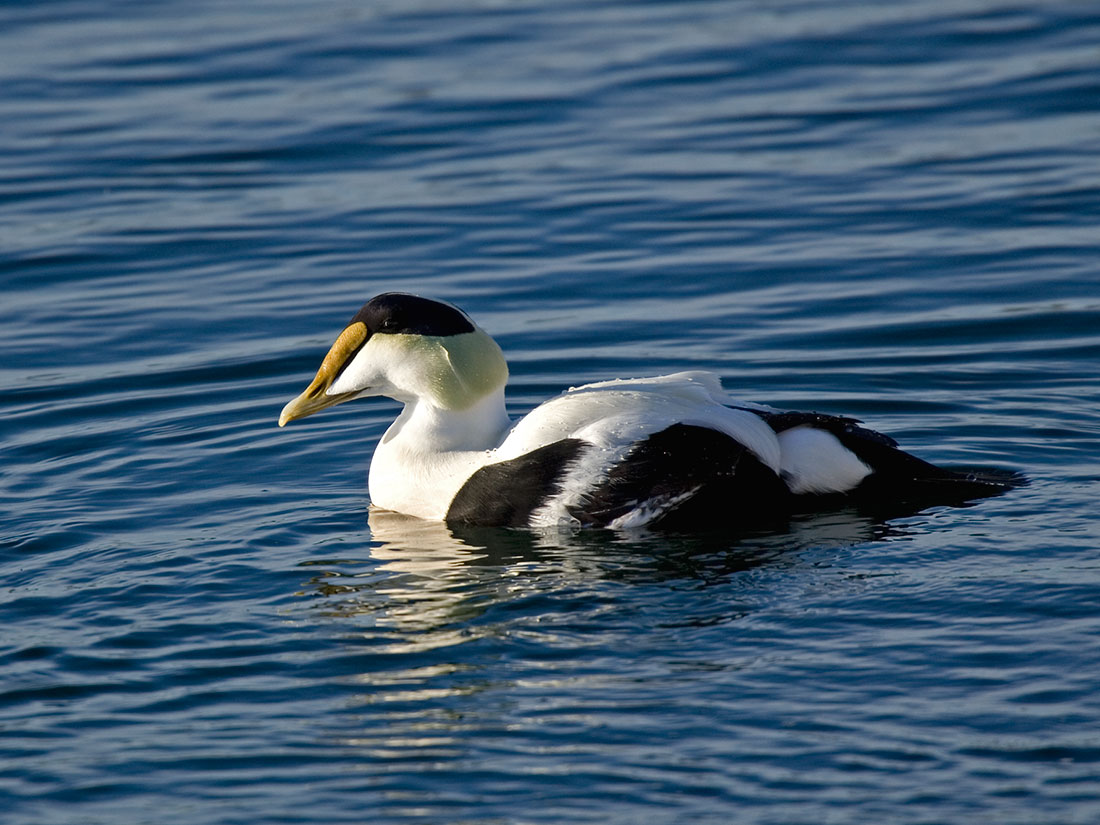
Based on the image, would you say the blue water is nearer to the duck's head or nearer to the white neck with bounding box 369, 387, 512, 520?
the white neck with bounding box 369, 387, 512, 520

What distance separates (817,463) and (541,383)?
7.71ft

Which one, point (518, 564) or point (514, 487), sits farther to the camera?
point (514, 487)

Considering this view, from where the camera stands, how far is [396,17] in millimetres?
16172

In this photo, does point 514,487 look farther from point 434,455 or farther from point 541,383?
point 541,383

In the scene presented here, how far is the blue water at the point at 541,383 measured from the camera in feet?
14.5

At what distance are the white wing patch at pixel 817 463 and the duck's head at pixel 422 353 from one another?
112 centimetres

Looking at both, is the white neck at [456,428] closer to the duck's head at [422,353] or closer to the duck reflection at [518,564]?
the duck's head at [422,353]

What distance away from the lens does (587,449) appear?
5.98m

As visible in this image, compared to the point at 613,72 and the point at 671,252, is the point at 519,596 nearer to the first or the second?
the point at 671,252

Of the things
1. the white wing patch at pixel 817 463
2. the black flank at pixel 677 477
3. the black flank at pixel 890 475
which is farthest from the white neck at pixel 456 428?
the white wing patch at pixel 817 463

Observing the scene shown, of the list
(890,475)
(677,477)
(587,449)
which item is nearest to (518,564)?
(587,449)

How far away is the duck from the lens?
600cm

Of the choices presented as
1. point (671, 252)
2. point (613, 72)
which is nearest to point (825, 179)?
point (671, 252)

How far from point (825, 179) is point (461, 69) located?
414 centimetres
